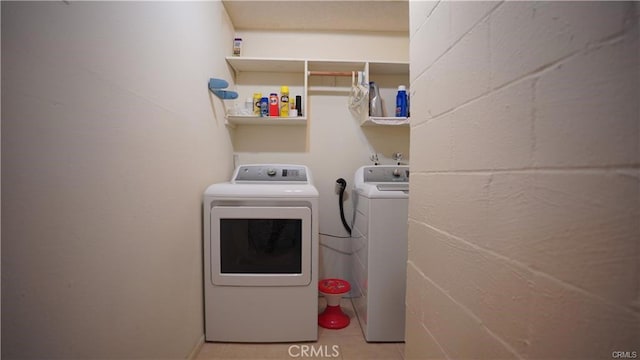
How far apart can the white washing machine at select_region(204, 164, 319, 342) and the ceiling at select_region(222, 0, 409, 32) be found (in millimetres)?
1394

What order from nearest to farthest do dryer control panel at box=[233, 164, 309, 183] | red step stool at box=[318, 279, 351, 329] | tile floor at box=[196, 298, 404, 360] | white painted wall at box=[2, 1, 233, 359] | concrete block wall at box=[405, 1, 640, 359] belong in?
concrete block wall at box=[405, 1, 640, 359] < white painted wall at box=[2, 1, 233, 359] < tile floor at box=[196, 298, 404, 360] < red step stool at box=[318, 279, 351, 329] < dryer control panel at box=[233, 164, 309, 183]

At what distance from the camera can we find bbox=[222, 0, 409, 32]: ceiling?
1.87 m

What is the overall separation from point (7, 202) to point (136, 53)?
63cm

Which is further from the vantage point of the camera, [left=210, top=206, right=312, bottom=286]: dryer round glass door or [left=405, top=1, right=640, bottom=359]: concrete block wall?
[left=210, top=206, right=312, bottom=286]: dryer round glass door

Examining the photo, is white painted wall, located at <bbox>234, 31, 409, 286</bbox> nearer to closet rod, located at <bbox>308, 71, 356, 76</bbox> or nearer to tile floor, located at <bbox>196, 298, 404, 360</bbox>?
closet rod, located at <bbox>308, 71, 356, 76</bbox>

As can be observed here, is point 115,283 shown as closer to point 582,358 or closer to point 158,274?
point 158,274

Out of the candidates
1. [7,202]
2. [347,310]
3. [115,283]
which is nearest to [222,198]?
[115,283]

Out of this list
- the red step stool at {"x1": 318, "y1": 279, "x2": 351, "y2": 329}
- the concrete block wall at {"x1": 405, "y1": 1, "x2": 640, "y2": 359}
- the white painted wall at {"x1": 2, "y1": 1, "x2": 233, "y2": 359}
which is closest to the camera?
the concrete block wall at {"x1": 405, "y1": 1, "x2": 640, "y2": 359}

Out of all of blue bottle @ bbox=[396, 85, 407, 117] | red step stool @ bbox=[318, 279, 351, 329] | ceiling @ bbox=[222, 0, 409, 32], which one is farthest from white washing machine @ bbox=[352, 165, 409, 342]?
ceiling @ bbox=[222, 0, 409, 32]

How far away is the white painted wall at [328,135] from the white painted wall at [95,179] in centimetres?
89

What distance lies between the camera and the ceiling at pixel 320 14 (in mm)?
1872

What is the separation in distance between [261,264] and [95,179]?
99 centimetres

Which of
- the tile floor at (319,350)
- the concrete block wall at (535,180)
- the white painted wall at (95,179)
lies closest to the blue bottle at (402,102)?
the concrete block wall at (535,180)

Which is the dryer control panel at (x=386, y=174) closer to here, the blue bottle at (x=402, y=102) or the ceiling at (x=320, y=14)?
the blue bottle at (x=402, y=102)
